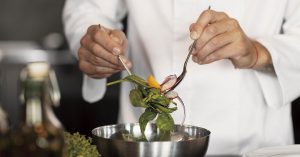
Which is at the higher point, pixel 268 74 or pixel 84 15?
pixel 84 15

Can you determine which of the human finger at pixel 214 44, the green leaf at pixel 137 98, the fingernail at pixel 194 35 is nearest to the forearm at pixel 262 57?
the human finger at pixel 214 44

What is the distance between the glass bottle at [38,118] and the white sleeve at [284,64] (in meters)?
0.95

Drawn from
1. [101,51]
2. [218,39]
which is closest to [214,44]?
[218,39]

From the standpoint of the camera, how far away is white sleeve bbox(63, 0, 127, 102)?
2070 millimetres

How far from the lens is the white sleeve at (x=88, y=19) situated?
6.79 ft

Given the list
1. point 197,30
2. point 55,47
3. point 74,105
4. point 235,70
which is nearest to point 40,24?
point 55,47

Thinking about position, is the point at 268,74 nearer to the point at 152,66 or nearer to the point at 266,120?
the point at 266,120

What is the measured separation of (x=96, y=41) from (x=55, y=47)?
2.51 metres

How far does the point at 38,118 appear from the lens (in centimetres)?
95

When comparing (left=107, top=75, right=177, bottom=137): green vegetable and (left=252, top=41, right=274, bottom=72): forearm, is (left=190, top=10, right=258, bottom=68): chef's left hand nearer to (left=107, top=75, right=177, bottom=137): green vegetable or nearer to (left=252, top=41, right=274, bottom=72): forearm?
(left=252, top=41, right=274, bottom=72): forearm

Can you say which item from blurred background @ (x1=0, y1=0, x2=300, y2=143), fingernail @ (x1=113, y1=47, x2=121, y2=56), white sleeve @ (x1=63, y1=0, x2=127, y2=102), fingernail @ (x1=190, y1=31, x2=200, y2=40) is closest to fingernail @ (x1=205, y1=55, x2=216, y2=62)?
fingernail @ (x1=190, y1=31, x2=200, y2=40)

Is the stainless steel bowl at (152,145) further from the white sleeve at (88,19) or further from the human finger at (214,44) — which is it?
the white sleeve at (88,19)

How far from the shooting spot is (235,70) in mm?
1905

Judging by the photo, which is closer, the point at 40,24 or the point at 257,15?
the point at 257,15
